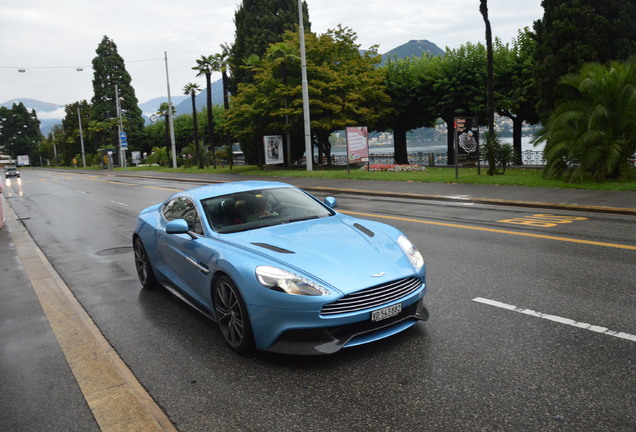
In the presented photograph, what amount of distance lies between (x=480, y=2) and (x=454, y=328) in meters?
18.7

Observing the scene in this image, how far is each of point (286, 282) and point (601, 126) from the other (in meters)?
15.3

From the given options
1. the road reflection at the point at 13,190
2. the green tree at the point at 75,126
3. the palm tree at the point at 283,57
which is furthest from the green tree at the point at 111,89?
the palm tree at the point at 283,57

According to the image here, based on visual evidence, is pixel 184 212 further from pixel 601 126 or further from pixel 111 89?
pixel 111 89

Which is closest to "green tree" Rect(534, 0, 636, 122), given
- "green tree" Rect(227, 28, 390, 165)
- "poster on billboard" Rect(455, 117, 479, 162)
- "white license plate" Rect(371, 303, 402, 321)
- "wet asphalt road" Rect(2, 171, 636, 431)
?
"poster on billboard" Rect(455, 117, 479, 162)

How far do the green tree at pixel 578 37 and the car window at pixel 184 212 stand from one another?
19.7 metres

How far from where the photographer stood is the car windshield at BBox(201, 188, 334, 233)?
17.4 ft

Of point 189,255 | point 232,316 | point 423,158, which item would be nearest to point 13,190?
point 423,158

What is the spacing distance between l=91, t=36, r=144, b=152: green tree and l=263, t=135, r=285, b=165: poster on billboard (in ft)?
213

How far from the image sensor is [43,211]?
1811 centimetres

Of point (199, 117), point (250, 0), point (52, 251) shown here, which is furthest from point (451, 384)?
point (199, 117)

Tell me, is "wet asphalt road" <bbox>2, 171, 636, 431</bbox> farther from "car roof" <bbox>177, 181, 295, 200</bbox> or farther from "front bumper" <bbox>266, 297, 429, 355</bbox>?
"car roof" <bbox>177, 181, 295, 200</bbox>

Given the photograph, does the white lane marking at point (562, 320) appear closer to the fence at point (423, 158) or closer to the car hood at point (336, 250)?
the car hood at point (336, 250)

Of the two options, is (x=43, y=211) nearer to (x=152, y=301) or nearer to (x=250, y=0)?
(x=152, y=301)

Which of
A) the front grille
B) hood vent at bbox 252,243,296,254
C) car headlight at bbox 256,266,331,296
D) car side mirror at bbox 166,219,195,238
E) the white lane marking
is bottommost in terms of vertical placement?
the white lane marking
